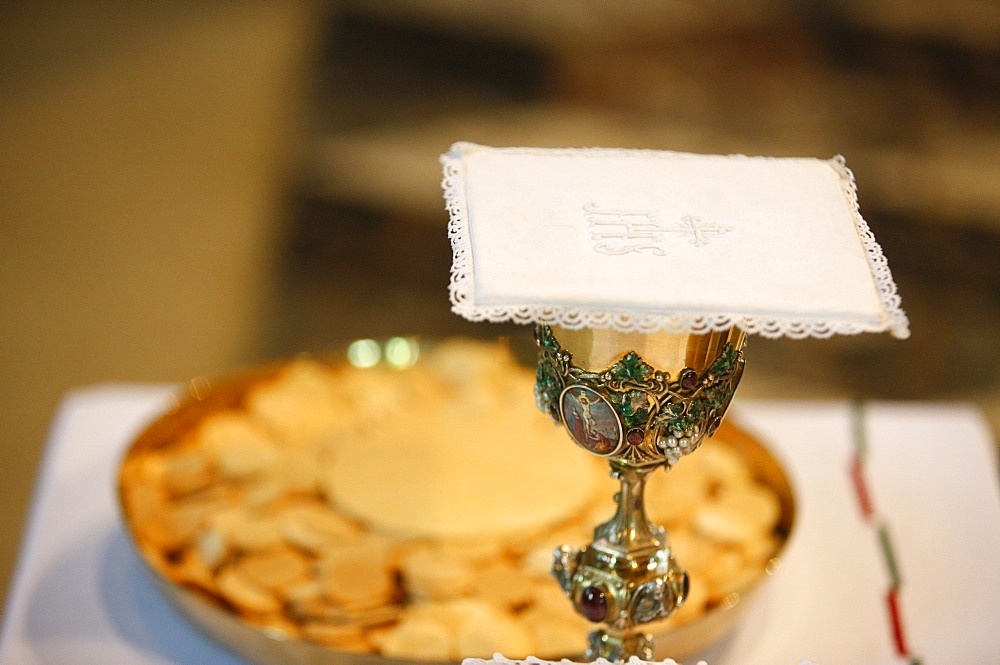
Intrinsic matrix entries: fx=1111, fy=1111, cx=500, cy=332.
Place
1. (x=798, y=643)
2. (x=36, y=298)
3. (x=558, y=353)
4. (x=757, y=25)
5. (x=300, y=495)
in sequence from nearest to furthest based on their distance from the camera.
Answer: (x=558, y=353) < (x=798, y=643) < (x=300, y=495) < (x=36, y=298) < (x=757, y=25)

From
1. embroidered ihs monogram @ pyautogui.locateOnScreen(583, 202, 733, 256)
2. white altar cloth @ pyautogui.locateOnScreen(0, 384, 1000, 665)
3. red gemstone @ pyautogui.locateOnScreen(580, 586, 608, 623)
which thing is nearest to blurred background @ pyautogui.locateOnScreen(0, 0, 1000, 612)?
white altar cloth @ pyautogui.locateOnScreen(0, 384, 1000, 665)

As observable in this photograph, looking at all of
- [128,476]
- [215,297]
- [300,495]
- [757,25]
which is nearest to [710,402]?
[300,495]

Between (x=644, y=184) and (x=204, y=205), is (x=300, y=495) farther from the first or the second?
(x=204, y=205)

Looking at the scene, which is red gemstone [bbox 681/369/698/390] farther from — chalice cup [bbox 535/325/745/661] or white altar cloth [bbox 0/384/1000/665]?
white altar cloth [bbox 0/384/1000/665]

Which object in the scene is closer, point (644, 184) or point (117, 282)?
point (644, 184)

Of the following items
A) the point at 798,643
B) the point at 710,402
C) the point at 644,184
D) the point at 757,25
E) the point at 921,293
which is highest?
the point at 757,25

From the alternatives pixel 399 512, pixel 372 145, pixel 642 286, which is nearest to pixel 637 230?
pixel 642 286

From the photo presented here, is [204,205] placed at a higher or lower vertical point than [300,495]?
higher
